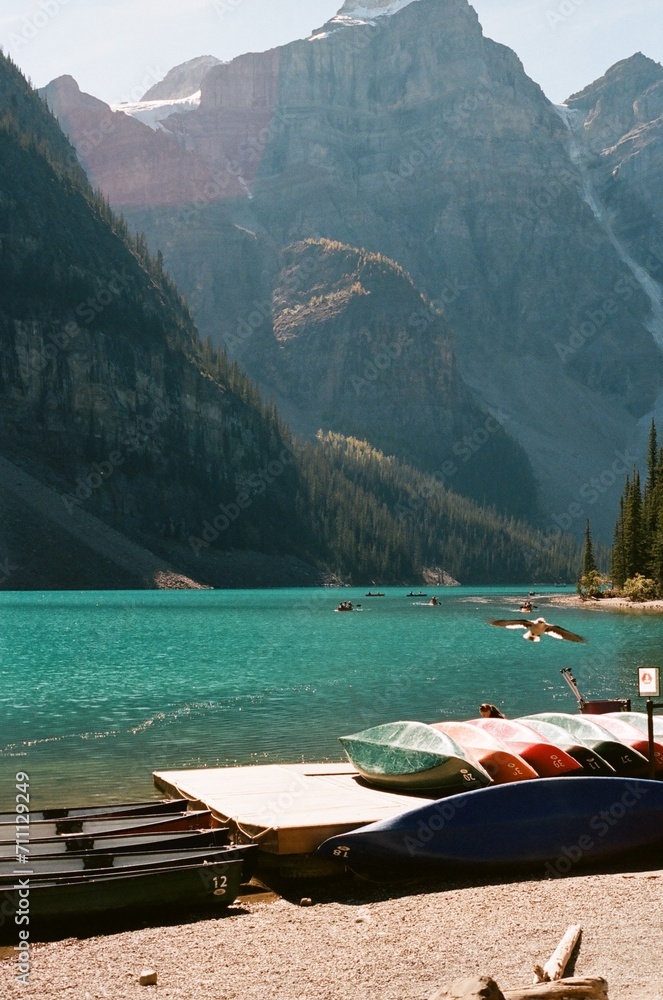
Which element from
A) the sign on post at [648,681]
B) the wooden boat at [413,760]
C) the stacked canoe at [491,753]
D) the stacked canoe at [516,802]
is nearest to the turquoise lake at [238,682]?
the wooden boat at [413,760]

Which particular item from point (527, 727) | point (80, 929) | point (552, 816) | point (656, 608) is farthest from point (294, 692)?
point (656, 608)

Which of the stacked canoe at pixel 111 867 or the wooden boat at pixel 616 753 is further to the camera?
the wooden boat at pixel 616 753

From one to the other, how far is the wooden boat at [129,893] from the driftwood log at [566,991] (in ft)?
19.6

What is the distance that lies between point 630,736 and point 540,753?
332cm

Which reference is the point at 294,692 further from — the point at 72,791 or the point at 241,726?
the point at 72,791

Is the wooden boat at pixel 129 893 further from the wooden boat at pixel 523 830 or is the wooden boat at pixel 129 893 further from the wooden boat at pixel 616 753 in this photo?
the wooden boat at pixel 616 753

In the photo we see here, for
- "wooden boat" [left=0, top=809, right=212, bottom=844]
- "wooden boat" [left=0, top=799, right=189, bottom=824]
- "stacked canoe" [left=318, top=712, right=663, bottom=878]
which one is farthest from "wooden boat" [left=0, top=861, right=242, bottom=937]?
"wooden boat" [left=0, top=799, right=189, bottom=824]

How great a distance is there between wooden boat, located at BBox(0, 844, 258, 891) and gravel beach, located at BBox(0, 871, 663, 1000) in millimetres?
886

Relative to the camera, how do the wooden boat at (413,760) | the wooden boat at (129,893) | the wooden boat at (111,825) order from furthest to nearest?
1. the wooden boat at (413,760)
2. the wooden boat at (111,825)
3. the wooden boat at (129,893)

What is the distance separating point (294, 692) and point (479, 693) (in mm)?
8951

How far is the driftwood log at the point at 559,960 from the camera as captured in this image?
12.5 meters

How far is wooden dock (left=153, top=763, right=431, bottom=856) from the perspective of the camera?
18047mm

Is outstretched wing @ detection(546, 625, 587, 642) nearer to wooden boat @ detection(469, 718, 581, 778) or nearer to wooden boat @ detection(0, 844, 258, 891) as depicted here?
wooden boat @ detection(469, 718, 581, 778)

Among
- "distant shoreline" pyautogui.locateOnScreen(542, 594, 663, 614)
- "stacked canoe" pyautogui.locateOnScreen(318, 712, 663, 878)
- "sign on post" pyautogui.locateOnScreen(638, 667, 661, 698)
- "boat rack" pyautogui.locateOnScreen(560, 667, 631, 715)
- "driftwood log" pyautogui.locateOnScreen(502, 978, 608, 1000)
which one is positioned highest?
"sign on post" pyautogui.locateOnScreen(638, 667, 661, 698)
